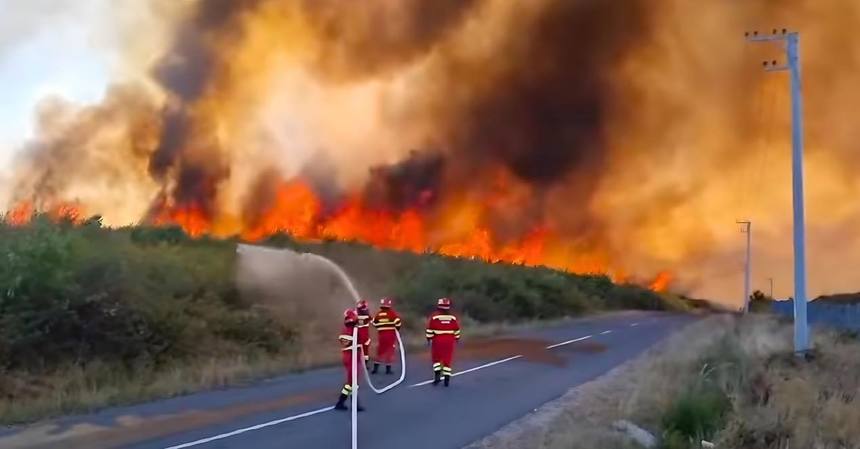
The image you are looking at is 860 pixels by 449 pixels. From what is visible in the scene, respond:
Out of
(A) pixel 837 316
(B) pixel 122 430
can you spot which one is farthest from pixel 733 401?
(A) pixel 837 316

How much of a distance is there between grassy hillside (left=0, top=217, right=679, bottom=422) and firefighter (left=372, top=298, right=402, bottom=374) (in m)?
2.39

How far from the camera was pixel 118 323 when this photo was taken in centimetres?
1619

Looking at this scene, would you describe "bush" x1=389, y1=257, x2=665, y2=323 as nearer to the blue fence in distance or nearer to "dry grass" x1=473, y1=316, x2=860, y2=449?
the blue fence in distance

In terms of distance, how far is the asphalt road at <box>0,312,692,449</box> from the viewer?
34.0ft

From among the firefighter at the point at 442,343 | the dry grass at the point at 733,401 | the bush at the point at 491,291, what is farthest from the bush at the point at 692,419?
the bush at the point at 491,291

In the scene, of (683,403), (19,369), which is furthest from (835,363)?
(19,369)

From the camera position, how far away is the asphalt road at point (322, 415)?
34.0 ft

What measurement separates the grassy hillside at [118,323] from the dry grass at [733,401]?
22.1ft

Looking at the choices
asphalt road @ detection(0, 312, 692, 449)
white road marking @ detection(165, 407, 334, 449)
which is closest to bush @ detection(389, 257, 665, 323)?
asphalt road @ detection(0, 312, 692, 449)

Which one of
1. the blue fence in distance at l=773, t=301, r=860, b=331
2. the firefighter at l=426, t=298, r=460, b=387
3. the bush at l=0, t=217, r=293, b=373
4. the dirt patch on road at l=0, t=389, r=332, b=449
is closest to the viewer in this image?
the dirt patch on road at l=0, t=389, r=332, b=449

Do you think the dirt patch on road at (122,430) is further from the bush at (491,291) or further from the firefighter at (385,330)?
the bush at (491,291)

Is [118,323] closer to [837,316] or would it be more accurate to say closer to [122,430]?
[122,430]

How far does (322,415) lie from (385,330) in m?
4.29

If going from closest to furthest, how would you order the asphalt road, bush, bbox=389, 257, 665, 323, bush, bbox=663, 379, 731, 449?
bush, bbox=663, 379, 731, 449, the asphalt road, bush, bbox=389, 257, 665, 323
